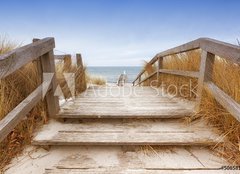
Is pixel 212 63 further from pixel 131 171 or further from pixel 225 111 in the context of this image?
pixel 131 171

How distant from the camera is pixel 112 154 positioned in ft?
6.23

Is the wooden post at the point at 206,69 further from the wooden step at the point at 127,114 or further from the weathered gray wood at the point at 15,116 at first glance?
the weathered gray wood at the point at 15,116

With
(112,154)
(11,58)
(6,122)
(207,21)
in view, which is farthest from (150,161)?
(207,21)

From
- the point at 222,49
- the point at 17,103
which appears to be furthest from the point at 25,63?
the point at 222,49

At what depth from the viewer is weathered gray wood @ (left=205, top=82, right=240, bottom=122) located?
1.68 m

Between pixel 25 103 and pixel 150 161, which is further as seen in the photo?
pixel 25 103

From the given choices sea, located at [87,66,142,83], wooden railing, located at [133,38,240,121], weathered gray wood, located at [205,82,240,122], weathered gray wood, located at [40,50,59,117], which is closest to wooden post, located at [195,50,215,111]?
wooden railing, located at [133,38,240,121]

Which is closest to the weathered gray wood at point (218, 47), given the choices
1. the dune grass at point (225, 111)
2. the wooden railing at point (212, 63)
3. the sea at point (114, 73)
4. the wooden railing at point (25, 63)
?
the wooden railing at point (212, 63)

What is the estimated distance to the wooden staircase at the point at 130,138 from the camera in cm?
168

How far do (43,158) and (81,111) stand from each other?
33.5 inches

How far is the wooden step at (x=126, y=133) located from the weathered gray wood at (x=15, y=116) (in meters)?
0.30

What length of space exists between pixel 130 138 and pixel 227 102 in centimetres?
91

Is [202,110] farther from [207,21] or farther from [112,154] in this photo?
[207,21]

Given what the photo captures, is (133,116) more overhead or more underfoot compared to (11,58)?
more underfoot
